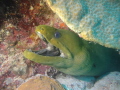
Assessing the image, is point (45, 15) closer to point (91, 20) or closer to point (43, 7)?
point (43, 7)

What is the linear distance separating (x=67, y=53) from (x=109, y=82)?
1.42 metres

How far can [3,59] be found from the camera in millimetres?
2912

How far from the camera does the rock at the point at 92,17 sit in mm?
1666

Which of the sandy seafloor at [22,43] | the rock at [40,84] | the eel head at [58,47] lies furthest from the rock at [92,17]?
the sandy seafloor at [22,43]

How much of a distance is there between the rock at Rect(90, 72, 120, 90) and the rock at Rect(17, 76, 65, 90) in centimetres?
118

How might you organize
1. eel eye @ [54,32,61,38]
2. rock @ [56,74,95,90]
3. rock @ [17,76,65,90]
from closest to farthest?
1. rock @ [17,76,65,90]
2. eel eye @ [54,32,61,38]
3. rock @ [56,74,95,90]

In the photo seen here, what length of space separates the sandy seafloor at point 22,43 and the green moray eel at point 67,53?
0.39 m

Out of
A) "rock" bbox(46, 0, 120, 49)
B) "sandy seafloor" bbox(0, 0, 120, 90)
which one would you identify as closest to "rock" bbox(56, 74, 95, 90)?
"sandy seafloor" bbox(0, 0, 120, 90)

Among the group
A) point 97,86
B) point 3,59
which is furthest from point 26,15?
point 97,86

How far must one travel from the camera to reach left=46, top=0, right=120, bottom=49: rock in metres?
1.67

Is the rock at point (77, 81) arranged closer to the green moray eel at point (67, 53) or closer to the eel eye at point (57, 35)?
the green moray eel at point (67, 53)

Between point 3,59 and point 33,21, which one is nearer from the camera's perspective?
point 3,59

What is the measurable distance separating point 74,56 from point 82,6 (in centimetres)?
134

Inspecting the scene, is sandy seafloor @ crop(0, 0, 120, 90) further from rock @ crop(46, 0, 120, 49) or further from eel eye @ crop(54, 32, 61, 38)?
rock @ crop(46, 0, 120, 49)
